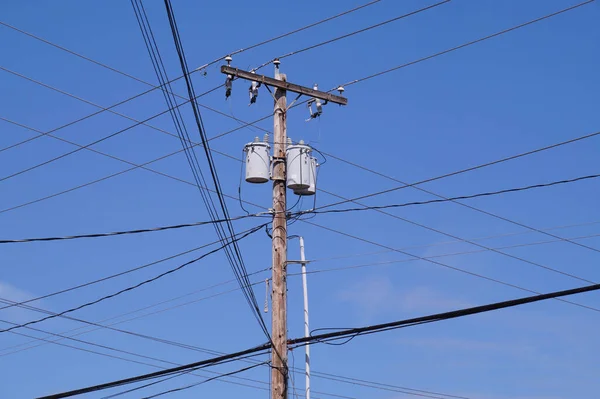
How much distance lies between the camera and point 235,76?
19.0 m

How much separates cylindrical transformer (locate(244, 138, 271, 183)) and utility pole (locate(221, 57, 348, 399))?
21cm

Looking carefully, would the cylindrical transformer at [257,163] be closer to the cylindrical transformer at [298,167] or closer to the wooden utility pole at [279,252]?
the wooden utility pole at [279,252]

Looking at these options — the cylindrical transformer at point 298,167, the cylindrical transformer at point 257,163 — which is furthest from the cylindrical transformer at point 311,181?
the cylindrical transformer at point 257,163

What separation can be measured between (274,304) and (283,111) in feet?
12.5

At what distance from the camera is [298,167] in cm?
1847

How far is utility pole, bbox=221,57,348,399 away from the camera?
56.7ft

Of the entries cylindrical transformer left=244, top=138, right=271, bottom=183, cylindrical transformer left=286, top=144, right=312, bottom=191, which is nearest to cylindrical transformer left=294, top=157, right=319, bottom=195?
cylindrical transformer left=286, top=144, right=312, bottom=191

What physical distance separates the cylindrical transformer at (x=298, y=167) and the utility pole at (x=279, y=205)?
161 mm

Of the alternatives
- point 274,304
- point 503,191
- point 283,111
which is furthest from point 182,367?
point 503,191

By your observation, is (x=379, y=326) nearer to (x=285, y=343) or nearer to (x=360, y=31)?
(x=285, y=343)

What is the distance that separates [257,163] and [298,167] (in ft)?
2.47

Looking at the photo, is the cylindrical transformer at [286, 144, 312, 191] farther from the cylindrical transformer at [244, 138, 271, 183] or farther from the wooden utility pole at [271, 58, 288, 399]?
the cylindrical transformer at [244, 138, 271, 183]

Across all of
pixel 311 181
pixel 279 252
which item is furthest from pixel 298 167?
pixel 279 252

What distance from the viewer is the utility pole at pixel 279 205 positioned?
1730cm
